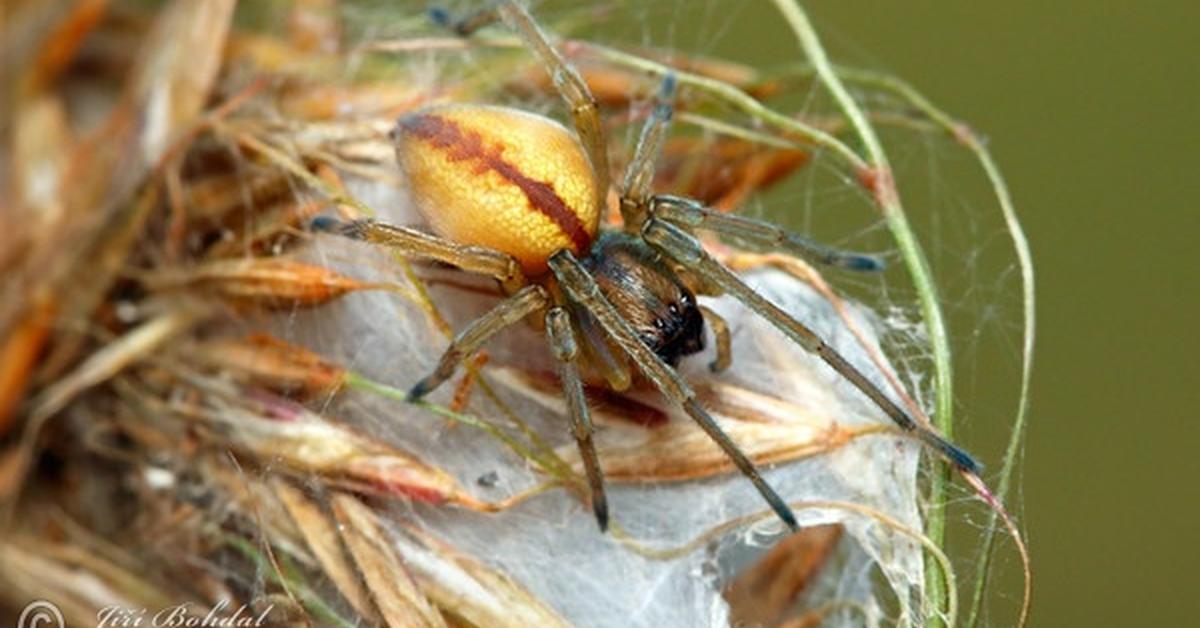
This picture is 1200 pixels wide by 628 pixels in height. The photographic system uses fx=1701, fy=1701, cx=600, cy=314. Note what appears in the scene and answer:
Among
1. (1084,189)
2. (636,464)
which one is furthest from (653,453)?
(1084,189)

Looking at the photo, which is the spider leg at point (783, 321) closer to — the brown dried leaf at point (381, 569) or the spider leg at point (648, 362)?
the spider leg at point (648, 362)

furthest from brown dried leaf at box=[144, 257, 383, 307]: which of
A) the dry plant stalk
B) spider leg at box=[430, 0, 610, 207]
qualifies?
spider leg at box=[430, 0, 610, 207]

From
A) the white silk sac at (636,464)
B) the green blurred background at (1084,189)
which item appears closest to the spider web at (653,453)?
the white silk sac at (636,464)

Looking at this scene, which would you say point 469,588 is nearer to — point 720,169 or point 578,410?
point 578,410

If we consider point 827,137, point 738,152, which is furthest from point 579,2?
point 827,137

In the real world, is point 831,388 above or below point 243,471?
above

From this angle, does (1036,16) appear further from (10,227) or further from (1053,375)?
(10,227)
